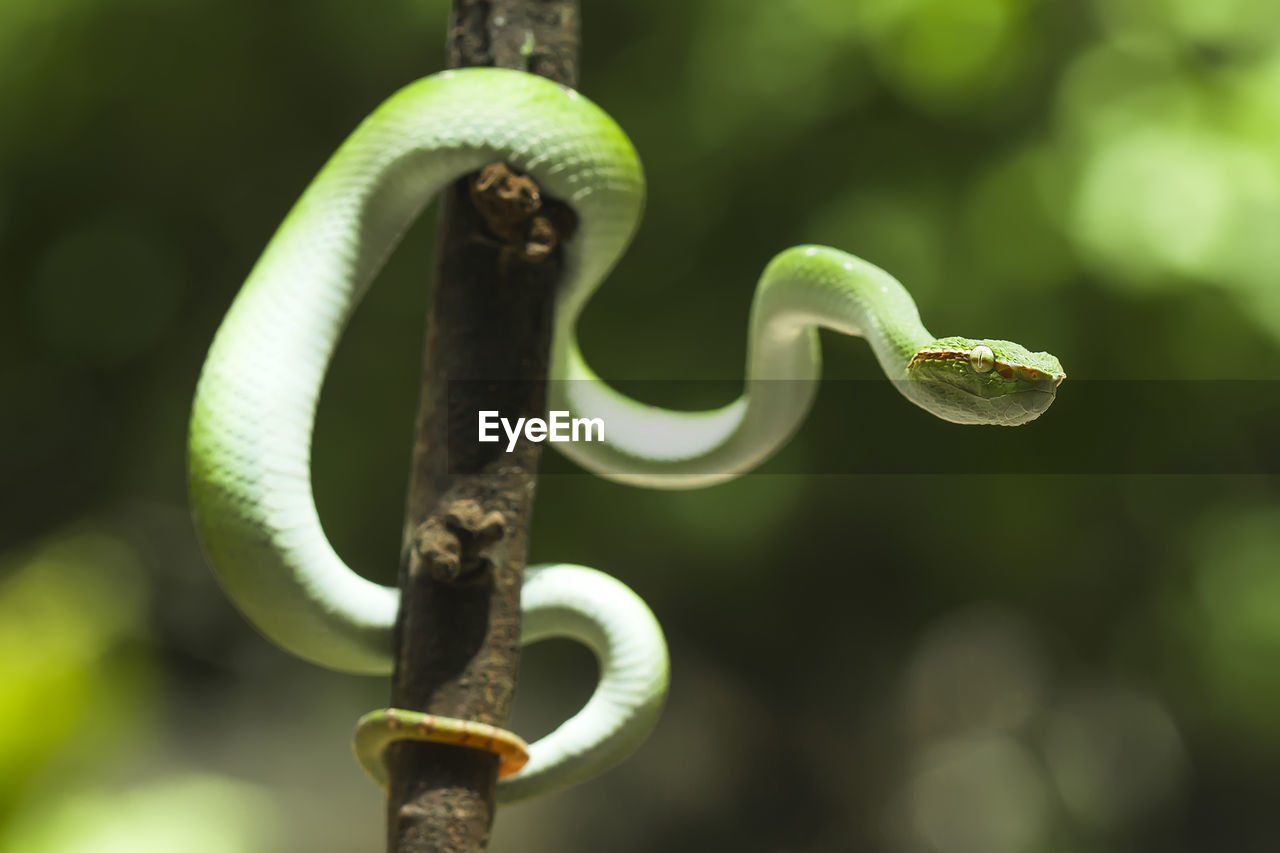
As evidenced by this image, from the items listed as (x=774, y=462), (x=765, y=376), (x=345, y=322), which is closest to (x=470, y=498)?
(x=345, y=322)

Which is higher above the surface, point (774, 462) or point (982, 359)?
point (774, 462)

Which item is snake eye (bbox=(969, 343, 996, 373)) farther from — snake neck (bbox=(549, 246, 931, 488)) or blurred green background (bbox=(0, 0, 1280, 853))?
blurred green background (bbox=(0, 0, 1280, 853))

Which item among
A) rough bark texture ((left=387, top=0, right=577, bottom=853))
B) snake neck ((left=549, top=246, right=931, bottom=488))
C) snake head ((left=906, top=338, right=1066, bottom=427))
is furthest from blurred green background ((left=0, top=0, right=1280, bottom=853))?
snake head ((left=906, top=338, right=1066, bottom=427))

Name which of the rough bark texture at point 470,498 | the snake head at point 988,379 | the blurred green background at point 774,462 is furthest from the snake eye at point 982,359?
the blurred green background at point 774,462

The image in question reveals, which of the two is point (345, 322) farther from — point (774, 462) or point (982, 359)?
point (774, 462)

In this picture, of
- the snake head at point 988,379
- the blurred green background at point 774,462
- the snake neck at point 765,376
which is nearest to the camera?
the snake head at point 988,379

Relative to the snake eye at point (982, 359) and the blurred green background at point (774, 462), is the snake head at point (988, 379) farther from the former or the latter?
the blurred green background at point (774, 462)

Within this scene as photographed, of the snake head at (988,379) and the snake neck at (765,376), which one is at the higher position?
the snake neck at (765,376)
